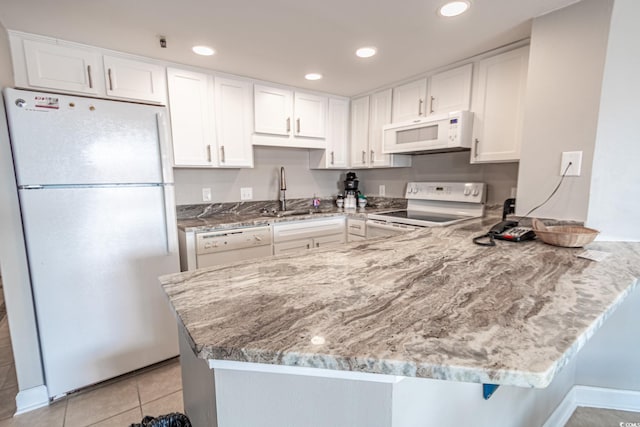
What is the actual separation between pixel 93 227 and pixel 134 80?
1.17 meters

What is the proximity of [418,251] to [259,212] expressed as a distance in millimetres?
2114

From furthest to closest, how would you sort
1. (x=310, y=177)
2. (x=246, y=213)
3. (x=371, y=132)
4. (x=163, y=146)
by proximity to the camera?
(x=310, y=177) → (x=371, y=132) → (x=246, y=213) → (x=163, y=146)

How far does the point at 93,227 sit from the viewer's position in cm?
170

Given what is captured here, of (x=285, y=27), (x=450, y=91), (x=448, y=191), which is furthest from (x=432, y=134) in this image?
(x=285, y=27)

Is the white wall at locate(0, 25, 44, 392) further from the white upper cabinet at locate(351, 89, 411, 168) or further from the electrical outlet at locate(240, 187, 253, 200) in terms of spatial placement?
the white upper cabinet at locate(351, 89, 411, 168)

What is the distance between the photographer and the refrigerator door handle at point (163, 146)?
1.86 m

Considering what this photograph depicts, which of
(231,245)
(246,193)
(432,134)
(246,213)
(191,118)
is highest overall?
(191,118)

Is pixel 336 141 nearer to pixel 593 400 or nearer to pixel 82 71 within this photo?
pixel 82 71

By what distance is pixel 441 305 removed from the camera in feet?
2.49

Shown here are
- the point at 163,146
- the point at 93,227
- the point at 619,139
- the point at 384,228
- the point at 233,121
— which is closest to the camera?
the point at 619,139

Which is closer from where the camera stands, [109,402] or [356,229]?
[109,402]

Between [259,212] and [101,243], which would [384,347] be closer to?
[101,243]

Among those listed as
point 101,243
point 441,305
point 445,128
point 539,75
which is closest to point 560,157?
point 539,75

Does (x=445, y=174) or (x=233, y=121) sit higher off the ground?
(x=233, y=121)
